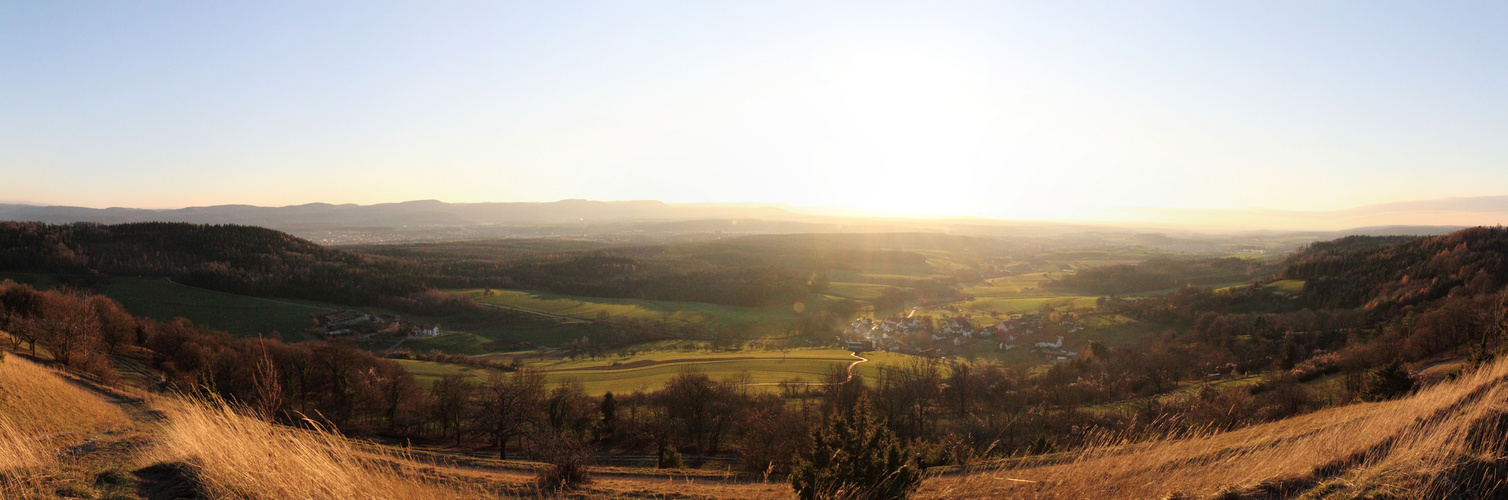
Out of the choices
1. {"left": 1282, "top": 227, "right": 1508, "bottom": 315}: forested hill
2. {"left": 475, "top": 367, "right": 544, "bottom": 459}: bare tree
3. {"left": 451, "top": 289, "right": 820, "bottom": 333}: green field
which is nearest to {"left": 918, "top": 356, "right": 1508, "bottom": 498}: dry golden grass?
{"left": 475, "top": 367, "right": 544, "bottom": 459}: bare tree

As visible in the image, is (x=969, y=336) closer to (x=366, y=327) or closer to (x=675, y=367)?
(x=675, y=367)

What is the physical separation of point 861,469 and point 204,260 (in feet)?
391

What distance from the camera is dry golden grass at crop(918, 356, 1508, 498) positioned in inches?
253

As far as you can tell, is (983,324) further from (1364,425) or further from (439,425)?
(1364,425)

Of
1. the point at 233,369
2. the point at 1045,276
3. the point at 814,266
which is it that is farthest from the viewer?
the point at 814,266

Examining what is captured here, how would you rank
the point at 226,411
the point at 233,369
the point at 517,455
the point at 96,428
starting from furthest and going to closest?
the point at 233,369 → the point at 517,455 → the point at 96,428 → the point at 226,411

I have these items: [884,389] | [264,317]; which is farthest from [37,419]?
[264,317]

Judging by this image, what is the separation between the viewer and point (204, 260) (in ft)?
291

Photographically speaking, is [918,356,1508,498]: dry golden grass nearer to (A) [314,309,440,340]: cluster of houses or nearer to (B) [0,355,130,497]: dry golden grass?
(B) [0,355,130,497]: dry golden grass

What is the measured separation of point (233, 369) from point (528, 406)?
60.3 ft

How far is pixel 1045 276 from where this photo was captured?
375 feet

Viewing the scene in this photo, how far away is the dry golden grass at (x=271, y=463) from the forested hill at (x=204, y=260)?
95.4 metres

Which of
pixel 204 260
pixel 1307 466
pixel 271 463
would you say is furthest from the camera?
pixel 204 260

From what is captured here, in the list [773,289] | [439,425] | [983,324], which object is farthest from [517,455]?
[773,289]
